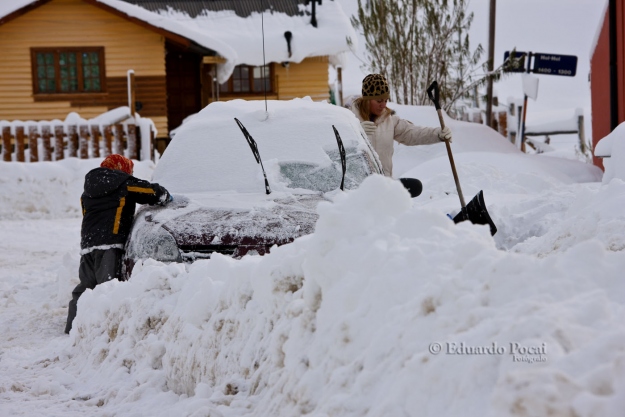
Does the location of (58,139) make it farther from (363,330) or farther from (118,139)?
(363,330)

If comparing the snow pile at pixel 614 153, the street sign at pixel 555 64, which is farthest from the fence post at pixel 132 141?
the snow pile at pixel 614 153

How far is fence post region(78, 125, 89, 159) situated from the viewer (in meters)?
19.2

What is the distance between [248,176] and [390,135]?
65.0 inches

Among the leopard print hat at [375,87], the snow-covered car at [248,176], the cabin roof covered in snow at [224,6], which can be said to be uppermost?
the cabin roof covered in snow at [224,6]

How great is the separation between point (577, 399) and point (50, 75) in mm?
24622

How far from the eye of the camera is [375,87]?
7152 mm

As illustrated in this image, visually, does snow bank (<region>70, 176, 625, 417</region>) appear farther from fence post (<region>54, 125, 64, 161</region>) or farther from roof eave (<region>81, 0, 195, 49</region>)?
roof eave (<region>81, 0, 195, 49</region>)

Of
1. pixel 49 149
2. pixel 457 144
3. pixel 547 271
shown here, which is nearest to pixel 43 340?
pixel 547 271

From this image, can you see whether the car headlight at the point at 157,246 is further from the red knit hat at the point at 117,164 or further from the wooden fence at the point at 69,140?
the wooden fence at the point at 69,140

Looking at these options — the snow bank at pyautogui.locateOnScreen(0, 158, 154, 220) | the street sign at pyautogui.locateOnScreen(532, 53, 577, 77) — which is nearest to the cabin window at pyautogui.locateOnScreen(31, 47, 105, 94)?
the snow bank at pyautogui.locateOnScreen(0, 158, 154, 220)

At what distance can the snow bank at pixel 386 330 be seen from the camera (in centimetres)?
227

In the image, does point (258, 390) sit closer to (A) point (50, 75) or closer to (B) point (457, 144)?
(B) point (457, 144)

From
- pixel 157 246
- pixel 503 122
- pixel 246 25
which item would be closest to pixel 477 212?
pixel 157 246

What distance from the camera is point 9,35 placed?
24.5m
